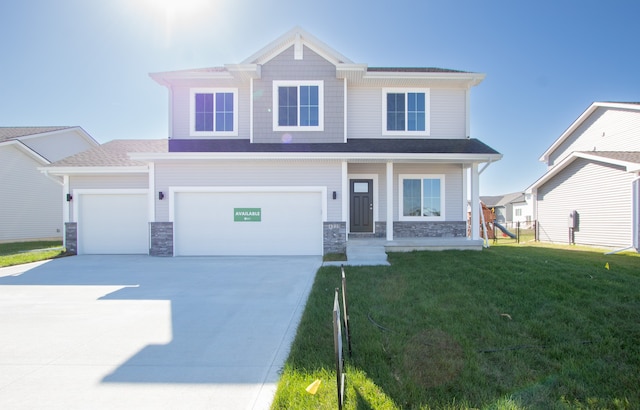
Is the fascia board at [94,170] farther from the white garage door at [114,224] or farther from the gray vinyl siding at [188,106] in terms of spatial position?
the gray vinyl siding at [188,106]

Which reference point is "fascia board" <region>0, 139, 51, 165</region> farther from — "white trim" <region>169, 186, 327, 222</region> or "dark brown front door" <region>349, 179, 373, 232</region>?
"dark brown front door" <region>349, 179, 373, 232</region>

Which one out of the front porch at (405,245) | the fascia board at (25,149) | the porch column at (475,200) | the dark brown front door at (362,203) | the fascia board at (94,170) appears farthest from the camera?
the fascia board at (25,149)

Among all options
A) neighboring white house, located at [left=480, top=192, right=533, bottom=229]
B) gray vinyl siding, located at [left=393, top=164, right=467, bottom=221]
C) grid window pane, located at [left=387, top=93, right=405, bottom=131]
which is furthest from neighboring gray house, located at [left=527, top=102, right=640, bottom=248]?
neighboring white house, located at [left=480, top=192, right=533, bottom=229]

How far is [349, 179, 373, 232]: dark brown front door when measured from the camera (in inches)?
464

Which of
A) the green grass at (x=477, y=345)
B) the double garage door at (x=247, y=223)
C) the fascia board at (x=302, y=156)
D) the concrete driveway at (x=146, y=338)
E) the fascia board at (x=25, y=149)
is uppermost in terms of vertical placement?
the fascia board at (x=25, y=149)

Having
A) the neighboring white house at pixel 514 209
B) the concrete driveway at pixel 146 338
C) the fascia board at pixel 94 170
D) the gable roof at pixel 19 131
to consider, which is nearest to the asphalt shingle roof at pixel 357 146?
the fascia board at pixel 94 170

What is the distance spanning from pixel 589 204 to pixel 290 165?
45.8 feet

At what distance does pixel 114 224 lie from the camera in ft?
36.5

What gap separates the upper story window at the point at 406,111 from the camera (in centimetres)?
A: 1188

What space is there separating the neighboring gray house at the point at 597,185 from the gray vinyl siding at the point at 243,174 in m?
11.3

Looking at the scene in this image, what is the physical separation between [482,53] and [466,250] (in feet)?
26.9

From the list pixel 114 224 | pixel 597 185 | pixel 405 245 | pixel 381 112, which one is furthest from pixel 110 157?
pixel 597 185

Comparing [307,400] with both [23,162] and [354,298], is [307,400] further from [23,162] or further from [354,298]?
[23,162]

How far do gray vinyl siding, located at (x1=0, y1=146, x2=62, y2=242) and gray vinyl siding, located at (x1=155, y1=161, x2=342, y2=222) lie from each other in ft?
37.5
